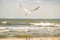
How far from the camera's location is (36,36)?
112 cm

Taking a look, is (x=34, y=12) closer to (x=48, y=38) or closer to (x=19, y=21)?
(x=19, y=21)

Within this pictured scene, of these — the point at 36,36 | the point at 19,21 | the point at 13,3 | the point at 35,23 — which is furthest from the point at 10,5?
the point at 36,36

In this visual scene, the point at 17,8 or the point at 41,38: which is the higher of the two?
the point at 17,8

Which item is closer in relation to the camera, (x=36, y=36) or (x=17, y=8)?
(x=36, y=36)

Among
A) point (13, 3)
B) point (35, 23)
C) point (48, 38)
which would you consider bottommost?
point (48, 38)

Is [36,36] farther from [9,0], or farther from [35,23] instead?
[9,0]

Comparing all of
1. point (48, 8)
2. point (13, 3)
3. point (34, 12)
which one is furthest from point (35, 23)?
point (13, 3)

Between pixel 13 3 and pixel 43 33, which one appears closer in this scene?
pixel 43 33

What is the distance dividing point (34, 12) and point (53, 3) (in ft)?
0.79

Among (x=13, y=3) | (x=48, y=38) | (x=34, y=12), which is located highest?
(x=13, y=3)

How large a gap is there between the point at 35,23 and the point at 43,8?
0.66 feet

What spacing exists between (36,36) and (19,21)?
269 millimetres

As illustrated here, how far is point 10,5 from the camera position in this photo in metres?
1.28

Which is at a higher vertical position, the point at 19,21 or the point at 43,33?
the point at 19,21
